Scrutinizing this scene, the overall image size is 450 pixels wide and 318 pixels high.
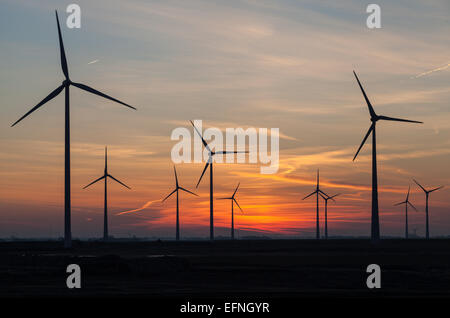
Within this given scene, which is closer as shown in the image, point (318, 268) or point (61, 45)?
point (318, 268)

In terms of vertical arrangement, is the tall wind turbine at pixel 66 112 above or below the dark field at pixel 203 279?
above

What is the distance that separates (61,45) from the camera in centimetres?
10300

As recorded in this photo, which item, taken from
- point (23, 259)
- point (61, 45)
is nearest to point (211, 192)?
point (61, 45)

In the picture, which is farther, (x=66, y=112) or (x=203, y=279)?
(x=66, y=112)

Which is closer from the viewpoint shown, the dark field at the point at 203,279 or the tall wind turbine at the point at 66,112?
the dark field at the point at 203,279

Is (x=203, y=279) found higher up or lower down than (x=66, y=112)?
lower down

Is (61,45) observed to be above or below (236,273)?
above

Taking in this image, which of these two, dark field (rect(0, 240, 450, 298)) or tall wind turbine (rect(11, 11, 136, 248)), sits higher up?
tall wind turbine (rect(11, 11, 136, 248))

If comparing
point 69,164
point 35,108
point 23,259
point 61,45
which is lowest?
point 23,259

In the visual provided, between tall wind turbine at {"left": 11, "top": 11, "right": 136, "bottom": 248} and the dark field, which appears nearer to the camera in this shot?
the dark field

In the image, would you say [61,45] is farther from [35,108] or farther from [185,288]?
[185,288]
